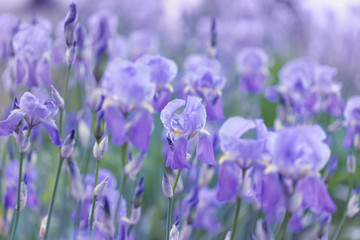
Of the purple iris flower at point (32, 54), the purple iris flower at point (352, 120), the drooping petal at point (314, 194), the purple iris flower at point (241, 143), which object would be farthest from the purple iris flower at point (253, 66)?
the drooping petal at point (314, 194)

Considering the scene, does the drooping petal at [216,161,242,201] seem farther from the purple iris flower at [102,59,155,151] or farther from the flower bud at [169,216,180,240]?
the purple iris flower at [102,59,155,151]

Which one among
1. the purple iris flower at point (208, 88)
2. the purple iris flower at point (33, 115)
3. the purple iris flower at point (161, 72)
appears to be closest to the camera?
the purple iris flower at point (33, 115)

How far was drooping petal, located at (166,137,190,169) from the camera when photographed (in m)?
1.19

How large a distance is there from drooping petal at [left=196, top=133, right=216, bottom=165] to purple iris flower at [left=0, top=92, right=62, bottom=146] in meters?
0.45

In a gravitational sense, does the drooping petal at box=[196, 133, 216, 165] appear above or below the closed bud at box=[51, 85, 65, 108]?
below

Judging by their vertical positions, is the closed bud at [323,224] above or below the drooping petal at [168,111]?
below

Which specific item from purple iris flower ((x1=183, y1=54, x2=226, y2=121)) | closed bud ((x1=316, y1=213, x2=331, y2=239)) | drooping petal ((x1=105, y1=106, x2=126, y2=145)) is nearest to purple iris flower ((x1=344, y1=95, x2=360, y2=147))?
closed bud ((x1=316, y1=213, x2=331, y2=239))

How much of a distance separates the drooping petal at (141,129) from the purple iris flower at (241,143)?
→ 10.1 inches

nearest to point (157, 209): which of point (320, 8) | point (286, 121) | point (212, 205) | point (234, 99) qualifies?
point (212, 205)

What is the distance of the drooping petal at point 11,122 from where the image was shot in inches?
49.6

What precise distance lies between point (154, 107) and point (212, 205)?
30.5 inches

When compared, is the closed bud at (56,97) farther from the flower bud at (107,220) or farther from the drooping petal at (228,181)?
the drooping petal at (228,181)

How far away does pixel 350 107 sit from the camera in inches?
75.6

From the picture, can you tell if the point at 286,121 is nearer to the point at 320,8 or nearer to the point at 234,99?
the point at 234,99
